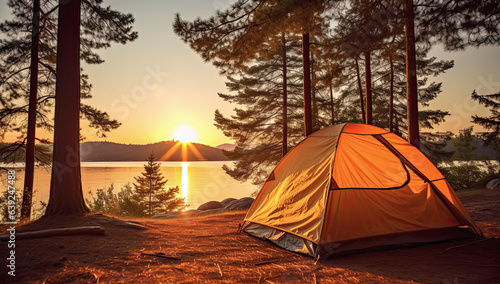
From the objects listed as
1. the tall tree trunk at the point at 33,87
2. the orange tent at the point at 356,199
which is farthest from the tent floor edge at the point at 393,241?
the tall tree trunk at the point at 33,87

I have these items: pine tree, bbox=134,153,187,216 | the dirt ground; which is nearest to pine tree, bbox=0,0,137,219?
the dirt ground

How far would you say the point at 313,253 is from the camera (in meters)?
4.43

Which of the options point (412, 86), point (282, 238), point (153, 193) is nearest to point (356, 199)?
point (282, 238)

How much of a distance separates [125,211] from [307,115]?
83.8 feet

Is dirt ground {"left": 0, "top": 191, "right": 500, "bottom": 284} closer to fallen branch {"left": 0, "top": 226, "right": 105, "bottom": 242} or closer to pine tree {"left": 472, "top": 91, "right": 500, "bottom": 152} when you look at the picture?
fallen branch {"left": 0, "top": 226, "right": 105, "bottom": 242}

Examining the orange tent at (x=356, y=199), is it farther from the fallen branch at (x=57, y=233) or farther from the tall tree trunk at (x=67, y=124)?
the tall tree trunk at (x=67, y=124)

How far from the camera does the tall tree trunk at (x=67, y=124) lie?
268 inches

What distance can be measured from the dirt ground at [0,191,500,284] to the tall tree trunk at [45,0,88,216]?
1336 mm

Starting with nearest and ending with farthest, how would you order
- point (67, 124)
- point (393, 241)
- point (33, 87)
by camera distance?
point (393, 241) → point (67, 124) → point (33, 87)

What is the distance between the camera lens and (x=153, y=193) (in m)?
31.1

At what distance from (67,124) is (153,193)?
1009 inches

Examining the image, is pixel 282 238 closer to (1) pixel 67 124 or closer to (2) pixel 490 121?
(1) pixel 67 124

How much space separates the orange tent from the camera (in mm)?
4648

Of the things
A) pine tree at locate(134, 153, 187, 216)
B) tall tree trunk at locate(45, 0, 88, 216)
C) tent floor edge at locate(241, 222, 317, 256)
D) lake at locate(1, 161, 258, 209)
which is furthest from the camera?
pine tree at locate(134, 153, 187, 216)
